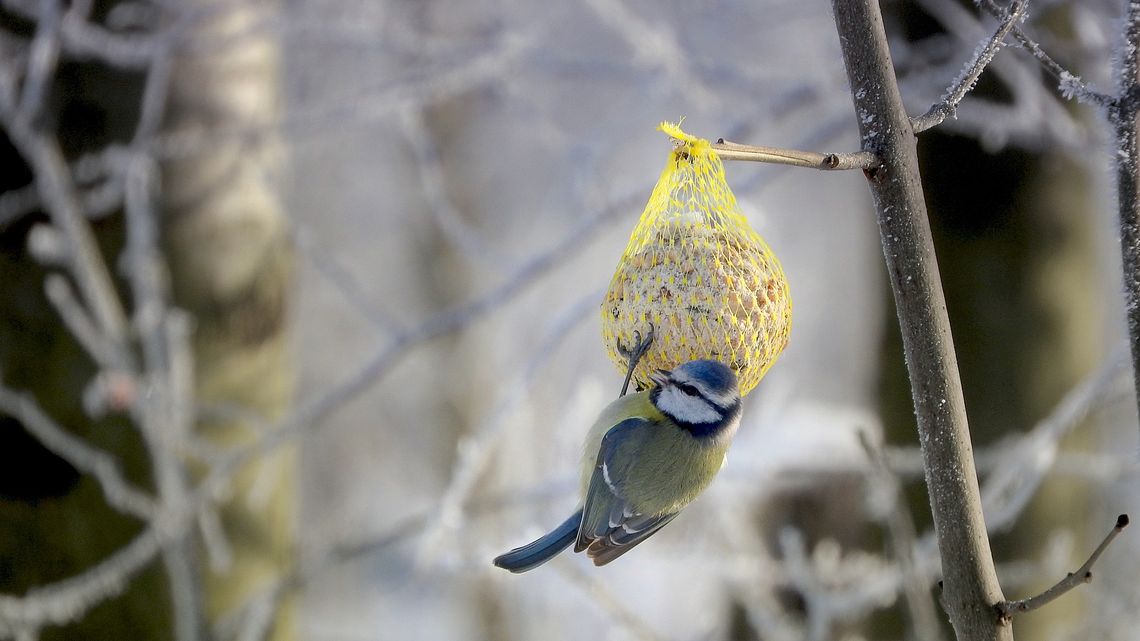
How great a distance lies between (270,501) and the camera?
131 inches

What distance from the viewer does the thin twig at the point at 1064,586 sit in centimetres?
99

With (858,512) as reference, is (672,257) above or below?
below

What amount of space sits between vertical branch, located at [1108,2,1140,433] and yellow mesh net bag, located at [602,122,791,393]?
2.10 ft

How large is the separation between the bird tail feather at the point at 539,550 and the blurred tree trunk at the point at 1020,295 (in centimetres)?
218

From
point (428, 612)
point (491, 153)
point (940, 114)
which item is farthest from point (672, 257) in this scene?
point (428, 612)

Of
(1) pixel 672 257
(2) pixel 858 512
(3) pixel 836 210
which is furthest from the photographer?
(3) pixel 836 210

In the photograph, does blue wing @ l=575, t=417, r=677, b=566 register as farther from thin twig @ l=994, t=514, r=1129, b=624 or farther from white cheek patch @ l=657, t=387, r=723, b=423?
thin twig @ l=994, t=514, r=1129, b=624

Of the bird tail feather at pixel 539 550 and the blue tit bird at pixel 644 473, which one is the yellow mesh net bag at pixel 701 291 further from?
the bird tail feather at pixel 539 550

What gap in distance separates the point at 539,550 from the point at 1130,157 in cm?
110

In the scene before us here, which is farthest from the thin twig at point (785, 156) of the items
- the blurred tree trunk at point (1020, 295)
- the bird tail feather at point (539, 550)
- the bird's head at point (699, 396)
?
the blurred tree trunk at point (1020, 295)

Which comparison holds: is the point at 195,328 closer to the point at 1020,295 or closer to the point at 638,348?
the point at 638,348

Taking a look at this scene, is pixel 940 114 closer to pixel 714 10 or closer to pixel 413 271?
pixel 714 10

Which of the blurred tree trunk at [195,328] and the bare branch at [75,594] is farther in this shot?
the blurred tree trunk at [195,328]

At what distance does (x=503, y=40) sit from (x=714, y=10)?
1259mm
